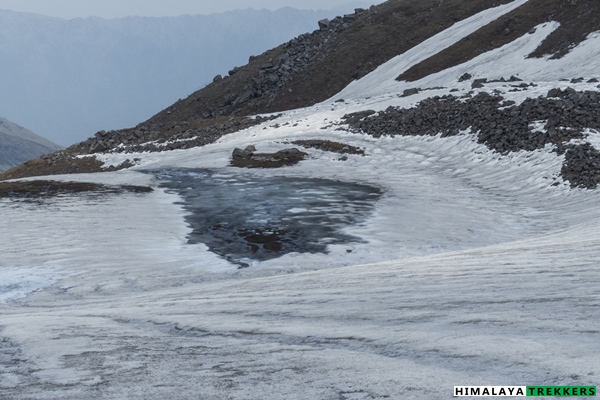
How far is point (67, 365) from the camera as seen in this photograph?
7.91m

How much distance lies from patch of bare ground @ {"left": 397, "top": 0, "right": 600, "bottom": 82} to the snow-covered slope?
1823 inches

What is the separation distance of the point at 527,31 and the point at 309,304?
2950 inches

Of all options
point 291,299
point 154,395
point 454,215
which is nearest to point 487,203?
point 454,215

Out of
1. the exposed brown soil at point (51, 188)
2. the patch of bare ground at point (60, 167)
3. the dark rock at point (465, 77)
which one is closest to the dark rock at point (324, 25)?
the dark rock at point (465, 77)

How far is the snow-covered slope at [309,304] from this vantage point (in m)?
6.72

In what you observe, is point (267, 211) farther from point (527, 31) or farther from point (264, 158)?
point (527, 31)

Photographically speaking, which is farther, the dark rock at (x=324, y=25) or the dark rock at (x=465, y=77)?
the dark rock at (x=324, y=25)

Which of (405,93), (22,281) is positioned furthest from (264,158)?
(22,281)

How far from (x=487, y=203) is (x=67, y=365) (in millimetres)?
23042

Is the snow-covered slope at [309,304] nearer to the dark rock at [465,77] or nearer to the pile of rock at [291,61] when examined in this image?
the dark rock at [465,77]

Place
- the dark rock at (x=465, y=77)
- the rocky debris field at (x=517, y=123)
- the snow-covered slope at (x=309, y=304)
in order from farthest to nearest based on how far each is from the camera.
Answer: the dark rock at (x=465, y=77) → the rocky debris field at (x=517, y=123) → the snow-covered slope at (x=309, y=304)

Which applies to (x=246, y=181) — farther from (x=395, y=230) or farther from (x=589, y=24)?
(x=589, y=24)

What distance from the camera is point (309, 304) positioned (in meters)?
10.9

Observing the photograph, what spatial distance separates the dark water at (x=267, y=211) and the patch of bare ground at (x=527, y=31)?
4573cm
